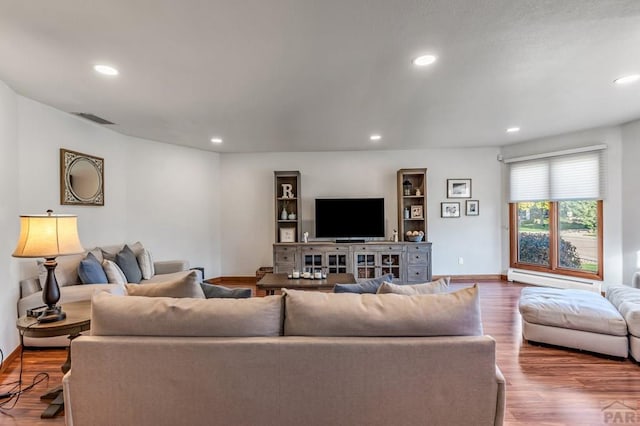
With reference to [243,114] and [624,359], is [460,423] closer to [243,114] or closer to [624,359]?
[624,359]

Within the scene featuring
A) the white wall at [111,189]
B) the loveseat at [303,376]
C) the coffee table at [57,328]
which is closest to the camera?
the loveseat at [303,376]

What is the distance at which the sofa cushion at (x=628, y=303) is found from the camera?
2629 millimetres

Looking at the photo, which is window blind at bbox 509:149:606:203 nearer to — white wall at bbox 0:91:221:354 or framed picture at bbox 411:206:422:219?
framed picture at bbox 411:206:422:219

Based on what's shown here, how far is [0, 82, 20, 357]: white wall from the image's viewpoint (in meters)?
2.71

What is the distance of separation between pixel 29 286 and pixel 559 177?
703 cm

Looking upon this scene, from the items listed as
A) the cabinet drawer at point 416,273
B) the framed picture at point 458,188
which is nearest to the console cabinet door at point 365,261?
the cabinet drawer at point 416,273

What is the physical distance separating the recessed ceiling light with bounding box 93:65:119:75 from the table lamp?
1243mm

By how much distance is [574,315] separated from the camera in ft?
9.37

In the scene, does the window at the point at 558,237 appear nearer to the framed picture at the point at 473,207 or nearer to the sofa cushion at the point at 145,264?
the framed picture at the point at 473,207

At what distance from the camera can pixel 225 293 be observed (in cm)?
196

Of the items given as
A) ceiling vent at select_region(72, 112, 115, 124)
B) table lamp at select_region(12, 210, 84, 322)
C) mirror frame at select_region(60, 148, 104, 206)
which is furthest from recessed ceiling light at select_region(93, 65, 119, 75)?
mirror frame at select_region(60, 148, 104, 206)

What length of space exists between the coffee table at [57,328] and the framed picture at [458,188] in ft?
18.5

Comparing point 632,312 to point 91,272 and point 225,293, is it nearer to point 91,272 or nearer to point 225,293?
point 225,293

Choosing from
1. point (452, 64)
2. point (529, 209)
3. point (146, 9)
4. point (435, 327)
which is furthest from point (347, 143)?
point (435, 327)
